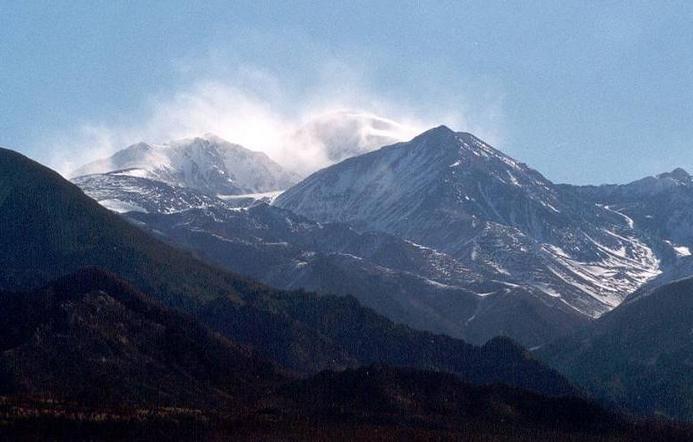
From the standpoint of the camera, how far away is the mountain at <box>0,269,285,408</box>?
160m

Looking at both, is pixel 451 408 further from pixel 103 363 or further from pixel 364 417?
pixel 103 363

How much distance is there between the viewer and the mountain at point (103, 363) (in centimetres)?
15950

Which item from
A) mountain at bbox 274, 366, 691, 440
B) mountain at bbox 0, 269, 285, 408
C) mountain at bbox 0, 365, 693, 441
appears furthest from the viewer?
mountain at bbox 0, 269, 285, 408

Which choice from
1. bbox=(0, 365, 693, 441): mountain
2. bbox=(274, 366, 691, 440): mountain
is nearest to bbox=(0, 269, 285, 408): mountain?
bbox=(0, 365, 693, 441): mountain

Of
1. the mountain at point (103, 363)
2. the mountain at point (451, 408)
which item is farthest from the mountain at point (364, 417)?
the mountain at point (103, 363)

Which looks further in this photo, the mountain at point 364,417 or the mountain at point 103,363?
the mountain at point 103,363

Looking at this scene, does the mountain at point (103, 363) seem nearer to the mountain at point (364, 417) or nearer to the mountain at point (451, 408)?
the mountain at point (364, 417)

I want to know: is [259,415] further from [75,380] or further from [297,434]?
[75,380]

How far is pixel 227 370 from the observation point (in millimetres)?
199375

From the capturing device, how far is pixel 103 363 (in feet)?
568

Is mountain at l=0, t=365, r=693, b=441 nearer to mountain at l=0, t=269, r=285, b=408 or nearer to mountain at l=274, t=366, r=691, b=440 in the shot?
mountain at l=274, t=366, r=691, b=440

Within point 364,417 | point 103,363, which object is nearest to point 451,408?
point 364,417

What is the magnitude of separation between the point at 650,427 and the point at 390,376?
39060mm

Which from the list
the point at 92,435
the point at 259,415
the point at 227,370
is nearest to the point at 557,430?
the point at 259,415
